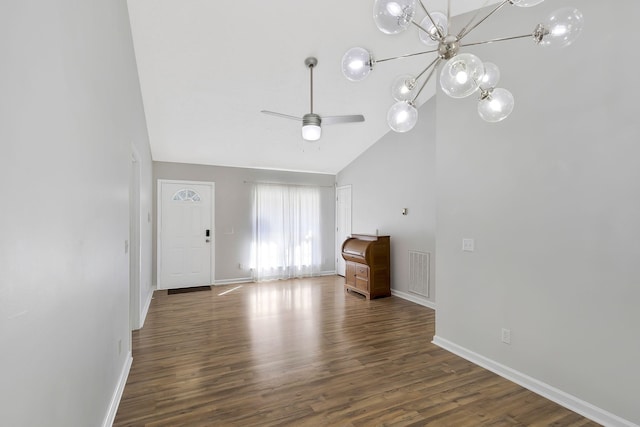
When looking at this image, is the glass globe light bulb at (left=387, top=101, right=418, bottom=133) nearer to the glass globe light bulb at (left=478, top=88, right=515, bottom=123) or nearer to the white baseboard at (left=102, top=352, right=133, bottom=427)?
the glass globe light bulb at (left=478, top=88, right=515, bottom=123)

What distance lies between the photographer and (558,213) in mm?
2252

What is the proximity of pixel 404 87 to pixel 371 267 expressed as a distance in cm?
360

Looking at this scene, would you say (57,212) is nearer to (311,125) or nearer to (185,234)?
(311,125)

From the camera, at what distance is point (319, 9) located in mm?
2877

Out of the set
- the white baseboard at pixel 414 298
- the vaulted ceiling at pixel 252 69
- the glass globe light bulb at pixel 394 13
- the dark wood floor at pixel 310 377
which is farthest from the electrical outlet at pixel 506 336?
the vaulted ceiling at pixel 252 69

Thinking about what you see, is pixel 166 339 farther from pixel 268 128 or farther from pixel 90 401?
pixel 268 128

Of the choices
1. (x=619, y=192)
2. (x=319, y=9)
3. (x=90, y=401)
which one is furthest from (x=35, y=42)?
(x=619, y=192)

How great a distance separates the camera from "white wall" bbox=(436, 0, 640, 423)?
1934 millimetres

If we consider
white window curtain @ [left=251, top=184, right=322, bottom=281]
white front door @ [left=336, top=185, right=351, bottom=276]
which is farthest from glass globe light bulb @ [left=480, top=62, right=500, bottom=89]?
white window curtain @ [left=251, top=184, right=322, bottom=281]

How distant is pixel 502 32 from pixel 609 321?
2.44m

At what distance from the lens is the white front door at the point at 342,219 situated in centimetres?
662

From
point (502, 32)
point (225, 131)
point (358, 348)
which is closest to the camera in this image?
point (502, 32)

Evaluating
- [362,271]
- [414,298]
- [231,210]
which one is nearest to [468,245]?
[414,298]

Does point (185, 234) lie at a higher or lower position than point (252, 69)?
lower
